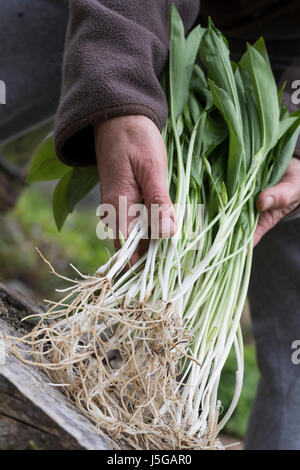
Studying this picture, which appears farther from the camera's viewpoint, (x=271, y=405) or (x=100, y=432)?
(x=271, y=405)

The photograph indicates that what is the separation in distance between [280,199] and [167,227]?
0.25 m

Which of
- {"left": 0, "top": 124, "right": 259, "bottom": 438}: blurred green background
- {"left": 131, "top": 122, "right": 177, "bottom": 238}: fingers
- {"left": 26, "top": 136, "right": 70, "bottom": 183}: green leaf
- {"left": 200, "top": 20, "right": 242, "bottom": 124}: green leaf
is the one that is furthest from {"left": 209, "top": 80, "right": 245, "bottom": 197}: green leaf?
{"left": 0, "top": 124, "right": 259, "bottom": 438}: blurred green background

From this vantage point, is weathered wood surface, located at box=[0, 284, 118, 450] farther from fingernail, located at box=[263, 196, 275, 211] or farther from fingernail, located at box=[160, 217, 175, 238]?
fingernail, located at box=[263, 196, 275, 211]

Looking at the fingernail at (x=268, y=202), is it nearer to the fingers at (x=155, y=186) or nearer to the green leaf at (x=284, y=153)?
the green leaf at (x=284, y=153)

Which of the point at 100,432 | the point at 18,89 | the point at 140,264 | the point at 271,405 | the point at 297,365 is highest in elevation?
the point at 18,89

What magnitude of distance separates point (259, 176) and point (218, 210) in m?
0.11

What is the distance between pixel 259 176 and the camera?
0.84 m

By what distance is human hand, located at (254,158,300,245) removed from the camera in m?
0.81

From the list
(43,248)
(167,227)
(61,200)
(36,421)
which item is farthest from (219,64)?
(43,248)

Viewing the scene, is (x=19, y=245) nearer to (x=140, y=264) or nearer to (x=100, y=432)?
(x=140, y=264)

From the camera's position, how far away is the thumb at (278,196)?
809 mm

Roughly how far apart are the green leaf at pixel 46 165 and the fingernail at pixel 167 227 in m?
0.45

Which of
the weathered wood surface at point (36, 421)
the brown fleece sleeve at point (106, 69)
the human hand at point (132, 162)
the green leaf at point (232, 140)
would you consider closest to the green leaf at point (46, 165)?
the brown fleece sleeve at point (106, 69)
